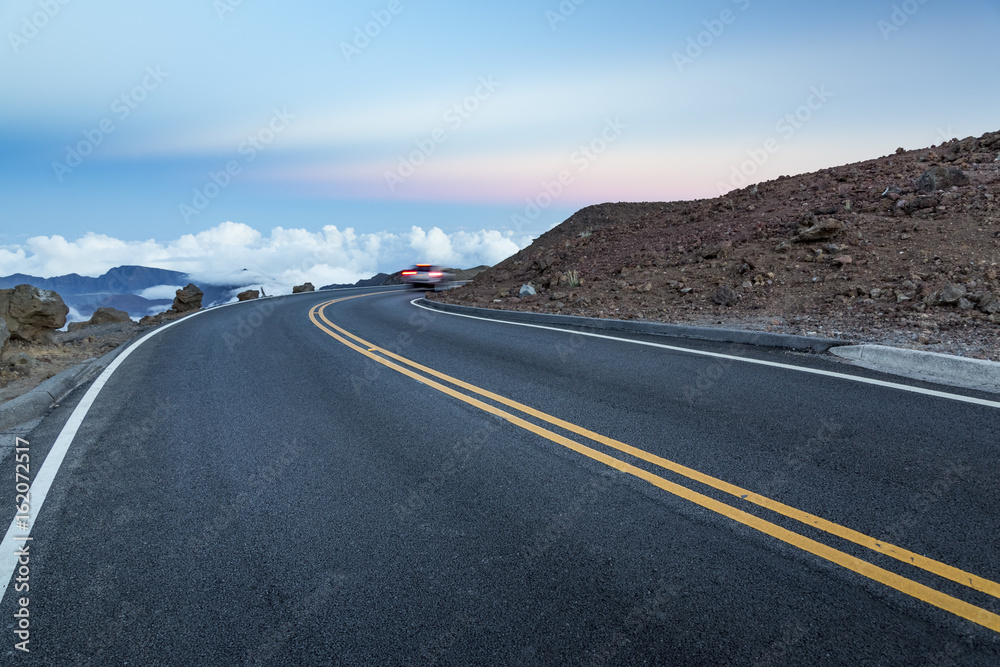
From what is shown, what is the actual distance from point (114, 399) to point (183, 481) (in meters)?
3.45

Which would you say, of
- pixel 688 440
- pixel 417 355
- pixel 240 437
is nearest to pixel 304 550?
pixel 240 437

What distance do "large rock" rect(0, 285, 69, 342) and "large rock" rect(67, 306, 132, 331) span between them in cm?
593

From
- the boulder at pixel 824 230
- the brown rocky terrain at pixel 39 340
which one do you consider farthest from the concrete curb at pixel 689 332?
the brown rocky terrain at pixel 39 340

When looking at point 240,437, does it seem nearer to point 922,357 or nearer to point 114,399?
point 114,399

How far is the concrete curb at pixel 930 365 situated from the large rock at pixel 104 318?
66.9 feet

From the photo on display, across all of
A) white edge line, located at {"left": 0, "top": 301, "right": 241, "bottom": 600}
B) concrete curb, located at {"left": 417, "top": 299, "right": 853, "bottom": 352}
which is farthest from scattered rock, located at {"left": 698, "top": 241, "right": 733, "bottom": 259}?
white edge line, located at {"left": 0, "top": 301, "right": 241, "bottom": 600}

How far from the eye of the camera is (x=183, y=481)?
4.09 m

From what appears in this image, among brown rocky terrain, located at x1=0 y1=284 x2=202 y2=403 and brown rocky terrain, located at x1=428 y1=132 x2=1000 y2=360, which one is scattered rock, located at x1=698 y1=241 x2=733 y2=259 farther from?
brown rocky terrain, located at x1=0 y1=284 x2=202 y2=403

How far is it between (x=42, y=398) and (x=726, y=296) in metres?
11.2

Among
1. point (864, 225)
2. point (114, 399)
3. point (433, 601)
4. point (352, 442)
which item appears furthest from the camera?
point (864, 225)

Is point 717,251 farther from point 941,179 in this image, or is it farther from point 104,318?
point 104,318

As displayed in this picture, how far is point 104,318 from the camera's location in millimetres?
18000

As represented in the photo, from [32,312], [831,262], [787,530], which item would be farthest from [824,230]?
[32,312]

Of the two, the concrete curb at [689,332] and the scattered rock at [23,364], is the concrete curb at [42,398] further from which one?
the concrete curb at [689,332]
